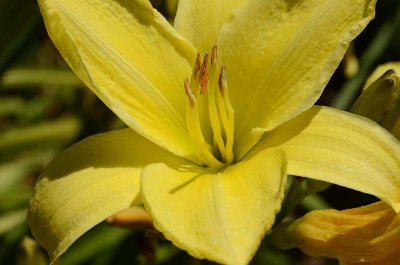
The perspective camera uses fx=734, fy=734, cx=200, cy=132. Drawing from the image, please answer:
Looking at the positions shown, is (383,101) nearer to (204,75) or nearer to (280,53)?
(280,53)

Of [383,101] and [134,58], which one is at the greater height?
[134,58]

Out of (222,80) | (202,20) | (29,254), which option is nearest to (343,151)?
(222,80)

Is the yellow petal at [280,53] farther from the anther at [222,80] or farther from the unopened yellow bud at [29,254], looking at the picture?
the unopened yellow bud at [29,254]

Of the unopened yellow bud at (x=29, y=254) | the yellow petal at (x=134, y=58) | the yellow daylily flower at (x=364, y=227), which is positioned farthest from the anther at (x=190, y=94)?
the unopened yellow bud at (x=29, y=254)

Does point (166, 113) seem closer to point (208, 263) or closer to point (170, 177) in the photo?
point (170, 177)

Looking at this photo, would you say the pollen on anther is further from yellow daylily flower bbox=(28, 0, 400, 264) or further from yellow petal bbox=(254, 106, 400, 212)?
yellow petal bbox=(254, 106, 400, 212)

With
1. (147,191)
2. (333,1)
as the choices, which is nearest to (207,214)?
(147,191)

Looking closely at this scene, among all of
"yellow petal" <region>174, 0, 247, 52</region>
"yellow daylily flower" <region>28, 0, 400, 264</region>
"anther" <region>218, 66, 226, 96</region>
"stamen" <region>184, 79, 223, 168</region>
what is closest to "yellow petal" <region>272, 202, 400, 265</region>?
"yellow daylily flower" <region>28, 0, 400, 264</region>
